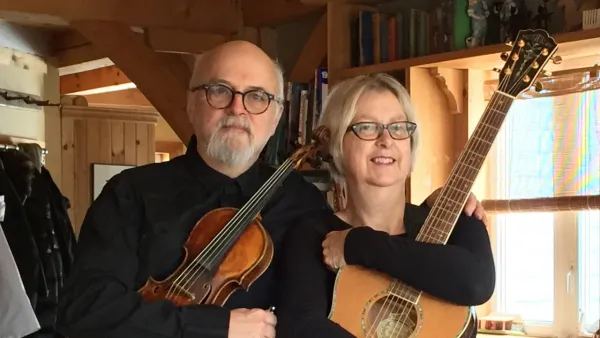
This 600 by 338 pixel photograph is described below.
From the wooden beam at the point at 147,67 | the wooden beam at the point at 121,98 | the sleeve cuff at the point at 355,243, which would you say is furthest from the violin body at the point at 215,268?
the wooden beam at the point at 121,98

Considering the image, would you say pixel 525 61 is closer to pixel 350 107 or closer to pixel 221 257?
pixel 350 107

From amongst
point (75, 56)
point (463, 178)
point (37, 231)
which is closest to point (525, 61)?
point (463, 178)

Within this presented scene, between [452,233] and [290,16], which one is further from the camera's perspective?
[290,16]

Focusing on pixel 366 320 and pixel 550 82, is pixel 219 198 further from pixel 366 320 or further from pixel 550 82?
pixel 550 82

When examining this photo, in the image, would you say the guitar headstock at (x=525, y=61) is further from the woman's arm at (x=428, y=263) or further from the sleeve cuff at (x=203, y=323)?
the sleeve cuff at (x=203, y=323)

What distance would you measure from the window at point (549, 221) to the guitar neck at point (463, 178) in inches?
38.5

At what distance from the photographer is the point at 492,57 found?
2.46m

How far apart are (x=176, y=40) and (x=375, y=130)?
1.87 m

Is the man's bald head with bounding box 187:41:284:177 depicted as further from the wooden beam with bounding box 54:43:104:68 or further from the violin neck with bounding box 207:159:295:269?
the wooden beam with bounding box 54:43:104:68

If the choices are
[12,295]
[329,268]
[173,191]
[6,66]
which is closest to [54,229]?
[12,295]

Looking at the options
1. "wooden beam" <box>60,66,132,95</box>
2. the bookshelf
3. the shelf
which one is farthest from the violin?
"wooden beam" <box>60,66,132,95</box>

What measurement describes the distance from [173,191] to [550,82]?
4.27 ft

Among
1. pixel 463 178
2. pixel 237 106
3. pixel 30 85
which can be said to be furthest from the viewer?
pixel 30 85

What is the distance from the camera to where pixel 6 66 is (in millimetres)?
4020
